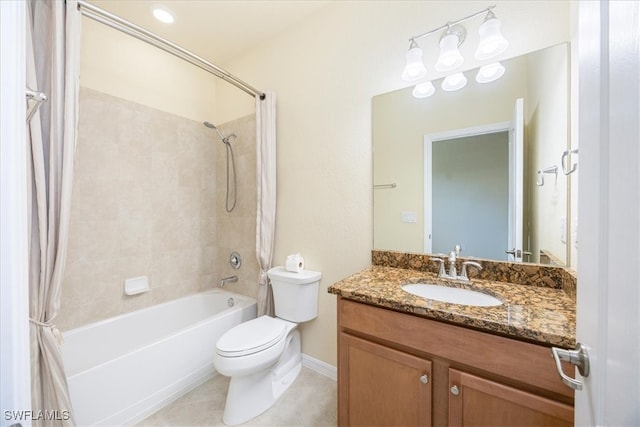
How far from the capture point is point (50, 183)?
1111 millimetres

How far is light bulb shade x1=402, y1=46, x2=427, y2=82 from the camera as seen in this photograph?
55.2 inches

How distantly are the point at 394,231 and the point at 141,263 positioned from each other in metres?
2.01

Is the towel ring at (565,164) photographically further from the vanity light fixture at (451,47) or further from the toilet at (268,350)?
the toilet at (268,350)

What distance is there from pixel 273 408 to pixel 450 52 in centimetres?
228

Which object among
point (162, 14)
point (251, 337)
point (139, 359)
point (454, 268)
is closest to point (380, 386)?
point (454, 268)

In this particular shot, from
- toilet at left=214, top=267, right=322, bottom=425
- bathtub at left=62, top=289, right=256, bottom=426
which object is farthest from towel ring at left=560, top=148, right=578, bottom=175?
bathtub at left=62, top=289, right=256, bottom=426

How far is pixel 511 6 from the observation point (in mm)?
1233

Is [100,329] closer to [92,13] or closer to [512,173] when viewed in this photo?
[92,13]

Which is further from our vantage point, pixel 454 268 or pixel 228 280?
pixel 228 280

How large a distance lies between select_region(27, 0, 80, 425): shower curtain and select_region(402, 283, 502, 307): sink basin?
64.4 inches

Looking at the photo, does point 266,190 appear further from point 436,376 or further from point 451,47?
point 436,376

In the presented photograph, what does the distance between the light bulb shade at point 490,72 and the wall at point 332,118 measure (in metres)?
0.07

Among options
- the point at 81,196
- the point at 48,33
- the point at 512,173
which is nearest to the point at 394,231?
the point at 512,173

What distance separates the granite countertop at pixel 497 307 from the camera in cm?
78
